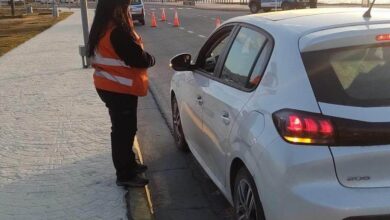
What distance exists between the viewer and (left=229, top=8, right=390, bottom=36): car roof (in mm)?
3658

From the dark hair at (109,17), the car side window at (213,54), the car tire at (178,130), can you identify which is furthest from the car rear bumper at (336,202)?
the car tire at (178,130)

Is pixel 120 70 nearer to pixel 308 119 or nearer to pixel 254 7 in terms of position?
pixel 308 119

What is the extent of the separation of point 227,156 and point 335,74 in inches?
41.3

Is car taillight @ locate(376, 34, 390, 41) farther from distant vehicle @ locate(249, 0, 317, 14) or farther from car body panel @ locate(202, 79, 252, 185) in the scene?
distant vehicle @ locate(249, 0, 317, 14)

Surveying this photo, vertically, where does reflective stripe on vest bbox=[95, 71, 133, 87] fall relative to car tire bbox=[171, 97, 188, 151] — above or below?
above

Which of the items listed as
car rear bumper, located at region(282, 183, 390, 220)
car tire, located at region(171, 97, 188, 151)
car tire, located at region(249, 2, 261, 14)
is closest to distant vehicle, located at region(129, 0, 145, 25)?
car tire, located at region(249, 2, 261, 14)

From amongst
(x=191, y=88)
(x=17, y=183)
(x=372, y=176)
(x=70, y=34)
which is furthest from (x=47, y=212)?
(x=70, y=34)

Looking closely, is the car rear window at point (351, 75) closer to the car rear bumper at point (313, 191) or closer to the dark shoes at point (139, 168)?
the car rear bumper at point (313, 191)

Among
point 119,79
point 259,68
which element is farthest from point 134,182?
point 259,68

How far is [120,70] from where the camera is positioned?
4926 mm

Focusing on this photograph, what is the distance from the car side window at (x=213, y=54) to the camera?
503cm

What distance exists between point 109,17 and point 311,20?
1723 millimetres

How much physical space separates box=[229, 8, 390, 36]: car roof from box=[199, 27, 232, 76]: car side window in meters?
0.58

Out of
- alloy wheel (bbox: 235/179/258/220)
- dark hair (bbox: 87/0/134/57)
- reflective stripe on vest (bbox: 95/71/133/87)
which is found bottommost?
alloy wheel (bbox: 235/179/258/220)
